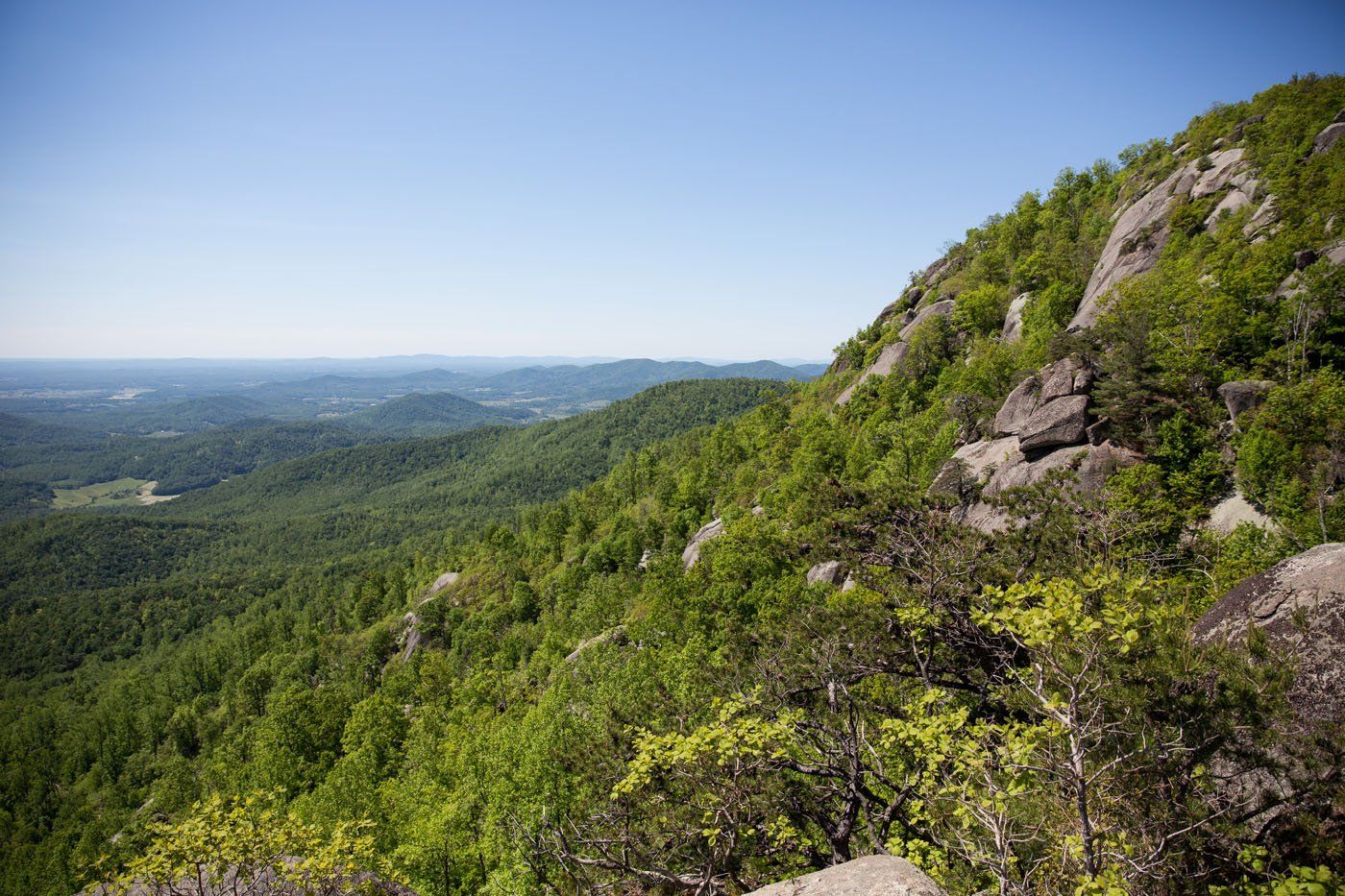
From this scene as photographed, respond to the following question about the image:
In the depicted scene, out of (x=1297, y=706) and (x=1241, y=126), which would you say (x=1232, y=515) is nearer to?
(x=1297, y=706)

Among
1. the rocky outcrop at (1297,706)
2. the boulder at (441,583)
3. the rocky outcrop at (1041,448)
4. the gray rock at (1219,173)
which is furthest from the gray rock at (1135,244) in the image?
the boulder at (441,583)

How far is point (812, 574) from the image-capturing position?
33.3m

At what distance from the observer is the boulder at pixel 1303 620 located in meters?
7.48

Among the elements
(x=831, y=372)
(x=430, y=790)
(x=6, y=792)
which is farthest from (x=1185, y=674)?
(x=6, y=792)

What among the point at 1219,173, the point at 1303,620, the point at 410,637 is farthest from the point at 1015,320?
the point at 410,637

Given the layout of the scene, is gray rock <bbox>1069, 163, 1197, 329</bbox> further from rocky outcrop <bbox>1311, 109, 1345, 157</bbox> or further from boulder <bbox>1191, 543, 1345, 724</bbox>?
boulder <bbox>1191, 543, 1345, 724</bbox>

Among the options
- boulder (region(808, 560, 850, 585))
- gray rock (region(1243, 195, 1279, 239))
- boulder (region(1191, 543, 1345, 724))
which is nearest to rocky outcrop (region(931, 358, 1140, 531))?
boulder (region(808, 560, 850, 585))

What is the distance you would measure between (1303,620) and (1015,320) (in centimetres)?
4926

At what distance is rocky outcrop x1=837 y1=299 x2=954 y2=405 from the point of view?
6053 centimetres

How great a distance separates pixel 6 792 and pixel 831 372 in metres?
140

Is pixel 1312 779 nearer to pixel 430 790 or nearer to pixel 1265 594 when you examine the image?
pixel 1265 594

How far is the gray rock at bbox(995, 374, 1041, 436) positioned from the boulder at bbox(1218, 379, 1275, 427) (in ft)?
24.6

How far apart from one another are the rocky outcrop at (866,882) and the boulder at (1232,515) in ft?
62.7

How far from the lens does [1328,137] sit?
30141 mm
